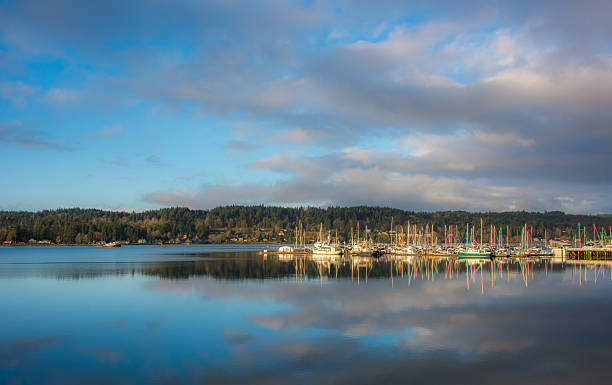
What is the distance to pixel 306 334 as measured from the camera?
27.4 m

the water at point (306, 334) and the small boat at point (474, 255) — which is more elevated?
the water at point (306, 334)

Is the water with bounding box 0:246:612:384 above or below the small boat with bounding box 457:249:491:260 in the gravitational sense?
above

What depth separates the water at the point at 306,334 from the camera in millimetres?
20188

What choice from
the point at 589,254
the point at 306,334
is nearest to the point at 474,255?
the point at 589,254

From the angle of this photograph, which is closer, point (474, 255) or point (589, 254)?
point (474, 255)

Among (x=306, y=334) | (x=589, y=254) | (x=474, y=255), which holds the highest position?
(x=306, y=334)

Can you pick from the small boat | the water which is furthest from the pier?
the water

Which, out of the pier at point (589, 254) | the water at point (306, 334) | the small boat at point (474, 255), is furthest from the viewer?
the pier at point (589, 254)

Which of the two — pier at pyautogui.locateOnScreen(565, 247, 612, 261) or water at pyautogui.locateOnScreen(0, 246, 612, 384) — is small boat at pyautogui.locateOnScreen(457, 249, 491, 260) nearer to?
pier at pyautogui.locateOnScreen(565, 247, 612, 261)

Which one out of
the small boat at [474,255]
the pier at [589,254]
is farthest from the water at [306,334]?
the pier at [589,254]

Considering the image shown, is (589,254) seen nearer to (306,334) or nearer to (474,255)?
(474,255)

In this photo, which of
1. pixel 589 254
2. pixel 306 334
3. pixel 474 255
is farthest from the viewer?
pixel 589 254

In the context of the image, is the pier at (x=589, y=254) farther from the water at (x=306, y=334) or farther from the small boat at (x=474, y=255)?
the water at (x=306, y=334)

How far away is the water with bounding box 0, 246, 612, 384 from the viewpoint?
2019 centimetres
